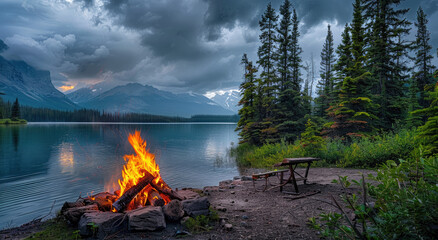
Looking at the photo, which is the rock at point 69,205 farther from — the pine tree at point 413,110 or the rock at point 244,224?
the pine tree at point 413,110

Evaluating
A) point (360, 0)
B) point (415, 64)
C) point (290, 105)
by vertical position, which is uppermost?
point (360, 0)

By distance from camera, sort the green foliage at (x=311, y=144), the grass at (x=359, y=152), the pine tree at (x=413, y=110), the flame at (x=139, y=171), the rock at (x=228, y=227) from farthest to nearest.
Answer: the pine tree at (x=413, y=110)
the green foliage at (x=311, y=144)
the grass at (x=359, y=152)
the flame at (x=139, y=171)
the rock at (x=228, y=227)

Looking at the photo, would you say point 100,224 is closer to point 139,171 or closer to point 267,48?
point 139,171

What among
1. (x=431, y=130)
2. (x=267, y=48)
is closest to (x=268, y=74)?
(x=267, y=48)

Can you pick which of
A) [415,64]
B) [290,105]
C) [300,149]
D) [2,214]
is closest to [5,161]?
[2,214]

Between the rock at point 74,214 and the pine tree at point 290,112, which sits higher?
the pine tree at point 290,112

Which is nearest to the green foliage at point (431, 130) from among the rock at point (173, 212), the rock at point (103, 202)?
the rock at point (173, 212)

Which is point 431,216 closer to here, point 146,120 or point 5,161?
point 5,161

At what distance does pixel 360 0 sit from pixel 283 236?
2686cm

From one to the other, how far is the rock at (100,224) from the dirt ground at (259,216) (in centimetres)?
25

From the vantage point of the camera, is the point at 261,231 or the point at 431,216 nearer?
the point at 431,216

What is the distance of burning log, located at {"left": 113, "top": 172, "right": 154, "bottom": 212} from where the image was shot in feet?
20.5

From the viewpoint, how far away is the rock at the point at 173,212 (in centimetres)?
582

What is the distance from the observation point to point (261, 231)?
209 inches
